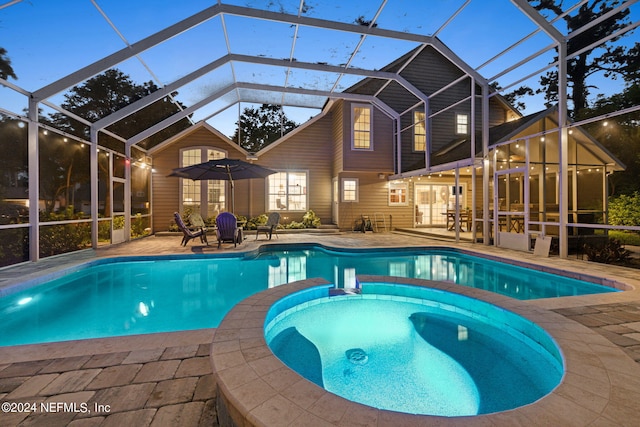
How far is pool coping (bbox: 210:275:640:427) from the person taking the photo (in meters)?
1.53

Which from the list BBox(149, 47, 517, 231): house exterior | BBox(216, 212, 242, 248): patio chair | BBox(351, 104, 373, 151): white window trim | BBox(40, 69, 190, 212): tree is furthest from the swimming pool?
BBox(351, 104, 373, 151): white window trim

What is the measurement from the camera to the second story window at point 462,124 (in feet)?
42.0

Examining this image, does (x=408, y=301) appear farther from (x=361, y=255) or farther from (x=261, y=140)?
(x=261, y=140)

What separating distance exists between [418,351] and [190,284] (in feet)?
13.3

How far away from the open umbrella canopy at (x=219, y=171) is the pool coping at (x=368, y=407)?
674 centimetres

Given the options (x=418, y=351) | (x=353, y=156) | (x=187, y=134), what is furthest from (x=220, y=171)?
(x=418, y=351)

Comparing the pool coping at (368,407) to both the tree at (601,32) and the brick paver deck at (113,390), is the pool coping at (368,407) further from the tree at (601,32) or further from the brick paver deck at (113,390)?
the tree at (601,32)

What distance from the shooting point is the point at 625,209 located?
739cm

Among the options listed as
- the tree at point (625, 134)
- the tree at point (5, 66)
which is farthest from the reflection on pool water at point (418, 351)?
the tree at point (5, 66)

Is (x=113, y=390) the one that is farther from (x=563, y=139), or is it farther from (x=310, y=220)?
(x=310, y=220)

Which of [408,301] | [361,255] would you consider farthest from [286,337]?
[361,255]

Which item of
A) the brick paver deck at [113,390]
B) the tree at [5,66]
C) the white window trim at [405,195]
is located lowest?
the brick paver deck at [113,390]

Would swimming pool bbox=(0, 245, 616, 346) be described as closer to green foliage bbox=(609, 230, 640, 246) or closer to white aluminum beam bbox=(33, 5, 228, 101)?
white aluminum beam bbox=(33, 5, 228, 101)

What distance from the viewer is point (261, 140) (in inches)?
869
